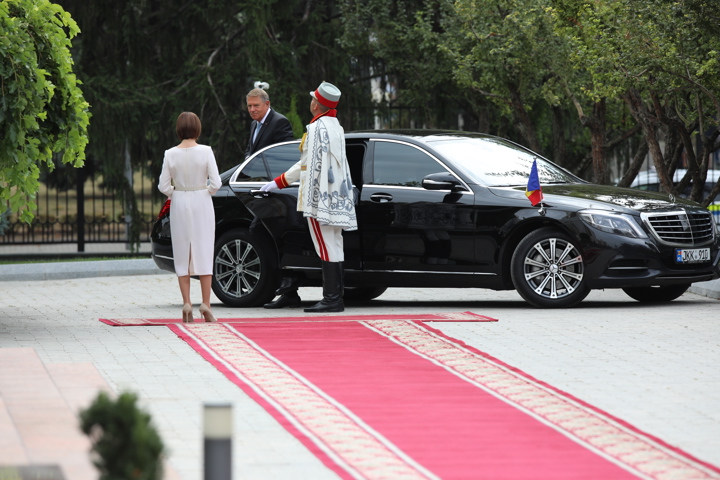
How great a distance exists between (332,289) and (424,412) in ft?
16.5

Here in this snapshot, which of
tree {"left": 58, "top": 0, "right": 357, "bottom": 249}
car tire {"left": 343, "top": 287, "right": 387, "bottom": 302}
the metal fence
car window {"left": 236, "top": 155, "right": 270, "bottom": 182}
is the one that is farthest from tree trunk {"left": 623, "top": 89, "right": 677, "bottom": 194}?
the metal fence

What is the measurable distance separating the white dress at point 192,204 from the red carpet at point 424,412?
46.4 inches

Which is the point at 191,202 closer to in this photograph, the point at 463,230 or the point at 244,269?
the point at 244,269

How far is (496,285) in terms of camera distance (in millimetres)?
12398

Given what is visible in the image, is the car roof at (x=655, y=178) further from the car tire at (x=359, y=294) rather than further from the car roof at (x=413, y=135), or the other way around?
the car roof at (x=413, y=135)

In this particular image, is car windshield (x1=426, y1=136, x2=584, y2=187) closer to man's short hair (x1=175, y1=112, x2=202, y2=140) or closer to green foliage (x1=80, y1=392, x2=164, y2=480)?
man's short hair (x1=175, y1=112, x2=202, y2=140)

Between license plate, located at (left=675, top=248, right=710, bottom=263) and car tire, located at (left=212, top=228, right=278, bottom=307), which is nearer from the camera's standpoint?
license plate, located at (left=675, top=248, right=710, bottom=263)

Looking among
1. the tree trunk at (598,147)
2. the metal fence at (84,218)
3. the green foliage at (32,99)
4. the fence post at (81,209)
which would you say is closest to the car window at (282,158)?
the green foliage at (32,99)

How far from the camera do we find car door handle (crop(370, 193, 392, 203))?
12672mm

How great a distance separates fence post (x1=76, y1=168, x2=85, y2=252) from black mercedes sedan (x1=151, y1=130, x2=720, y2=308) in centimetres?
1146

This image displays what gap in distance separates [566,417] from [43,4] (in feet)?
19.1

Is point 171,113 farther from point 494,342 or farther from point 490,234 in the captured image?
point 494,342

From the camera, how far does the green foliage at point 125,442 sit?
414 centimetres

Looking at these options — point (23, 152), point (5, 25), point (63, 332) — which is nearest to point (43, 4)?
point (5, 25)
